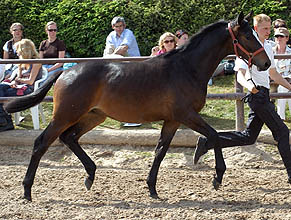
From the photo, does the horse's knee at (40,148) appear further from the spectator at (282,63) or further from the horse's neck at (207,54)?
the spectator at (282,63)

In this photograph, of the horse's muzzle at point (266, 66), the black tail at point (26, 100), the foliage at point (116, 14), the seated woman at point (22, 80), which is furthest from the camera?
the foliage at point (116, 14)

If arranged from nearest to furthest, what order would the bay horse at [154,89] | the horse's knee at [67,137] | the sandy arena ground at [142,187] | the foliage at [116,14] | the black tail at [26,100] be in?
the sandy arena ground at [142,187] < the bay horse at [154,89] < the black tail at [26,100] < the horse's knee at [67,137] < the foliage at [116,14]

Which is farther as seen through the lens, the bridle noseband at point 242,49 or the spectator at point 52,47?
the spectator at point 52,47

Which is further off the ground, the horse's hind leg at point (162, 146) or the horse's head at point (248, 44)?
the horse's head at point (248, 44)

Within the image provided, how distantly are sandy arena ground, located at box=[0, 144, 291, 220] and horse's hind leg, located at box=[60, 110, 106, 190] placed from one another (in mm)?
216

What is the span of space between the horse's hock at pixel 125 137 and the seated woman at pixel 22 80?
0.26m

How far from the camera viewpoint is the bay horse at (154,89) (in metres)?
5.31

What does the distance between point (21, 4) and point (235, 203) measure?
7.90 metres

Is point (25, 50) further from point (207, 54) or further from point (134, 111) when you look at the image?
point (207, 54)

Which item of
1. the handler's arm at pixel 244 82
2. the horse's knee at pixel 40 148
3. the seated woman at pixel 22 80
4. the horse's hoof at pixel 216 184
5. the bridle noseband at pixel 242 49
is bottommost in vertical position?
the horse's hoof at pixel 216 184

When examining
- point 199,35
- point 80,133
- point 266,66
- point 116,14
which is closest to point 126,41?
point 80,133

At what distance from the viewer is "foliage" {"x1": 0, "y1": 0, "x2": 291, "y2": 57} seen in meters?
10.7

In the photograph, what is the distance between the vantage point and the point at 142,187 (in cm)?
588

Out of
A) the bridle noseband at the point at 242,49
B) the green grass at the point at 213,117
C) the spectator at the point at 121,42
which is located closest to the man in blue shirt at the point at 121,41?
the spectator at the point at 121,42
